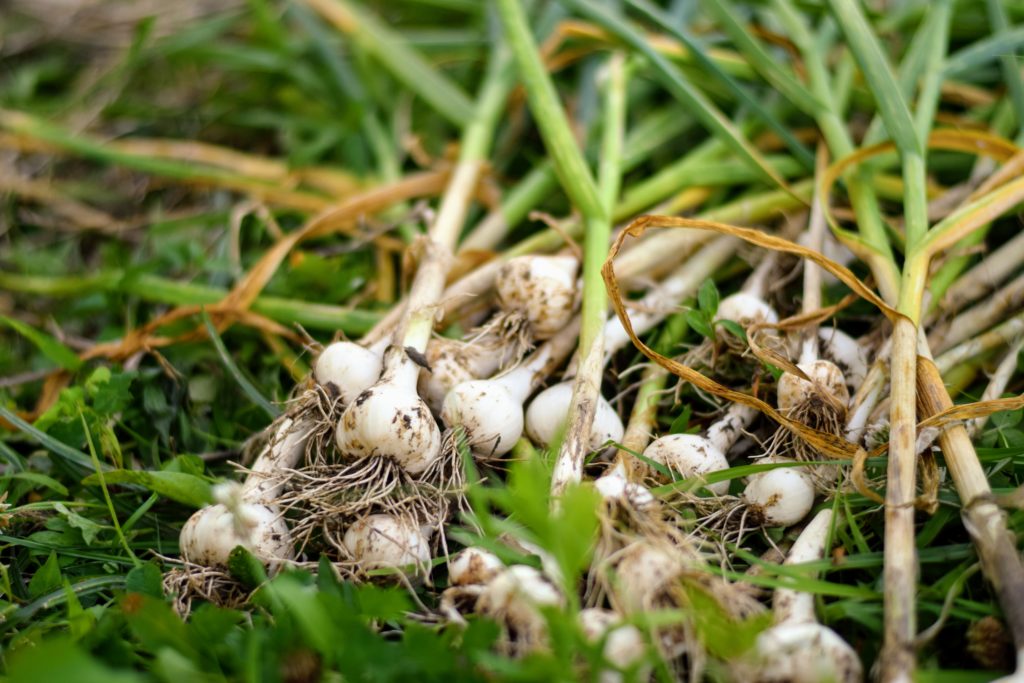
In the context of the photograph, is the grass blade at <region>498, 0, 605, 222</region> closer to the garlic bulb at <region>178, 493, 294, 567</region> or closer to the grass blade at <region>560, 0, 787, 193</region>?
the grass blade at <region>560, 0, 787, 193</region>

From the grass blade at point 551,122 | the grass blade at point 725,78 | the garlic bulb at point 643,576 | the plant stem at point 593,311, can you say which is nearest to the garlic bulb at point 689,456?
the plant stem at point 593,311

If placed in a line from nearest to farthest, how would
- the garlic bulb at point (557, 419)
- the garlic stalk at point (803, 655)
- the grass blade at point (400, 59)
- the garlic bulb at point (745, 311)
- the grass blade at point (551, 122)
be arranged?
the garlic stalk at point (803, 655) < the garlic bulb at point (557, 419) < the garlic bulb at point (745, 311) < the grass blade at point (551, 122) < the grass blade at point (400, 59)

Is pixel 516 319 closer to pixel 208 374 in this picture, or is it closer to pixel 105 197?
pixel 208 374

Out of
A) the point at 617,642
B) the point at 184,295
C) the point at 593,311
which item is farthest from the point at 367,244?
the point at 617,642

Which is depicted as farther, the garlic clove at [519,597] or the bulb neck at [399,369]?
the bulb neck at [399,369]

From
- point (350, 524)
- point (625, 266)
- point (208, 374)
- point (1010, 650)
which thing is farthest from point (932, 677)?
point (208, 374)

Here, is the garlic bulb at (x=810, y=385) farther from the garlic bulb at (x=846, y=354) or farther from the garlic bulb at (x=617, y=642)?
the garlic bulb at (x=617, y=642)

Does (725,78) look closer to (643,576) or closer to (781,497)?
(781,497)
